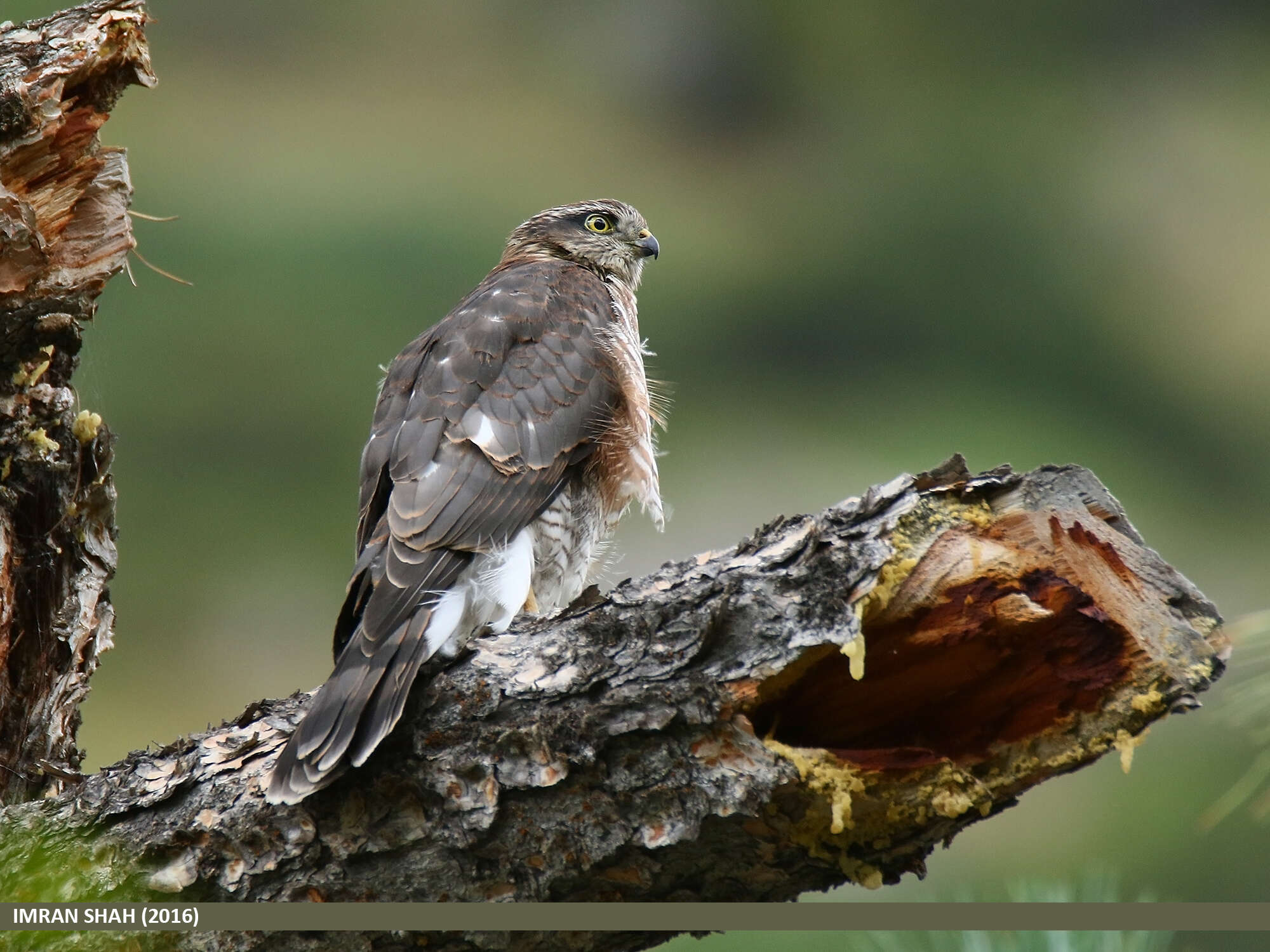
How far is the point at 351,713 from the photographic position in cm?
180

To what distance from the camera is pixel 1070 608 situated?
1510mm

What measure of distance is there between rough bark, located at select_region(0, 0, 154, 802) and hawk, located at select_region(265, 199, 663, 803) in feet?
1.79

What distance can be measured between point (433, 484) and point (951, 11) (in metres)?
9.30

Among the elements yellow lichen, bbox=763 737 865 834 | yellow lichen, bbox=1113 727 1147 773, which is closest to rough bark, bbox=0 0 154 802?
yellow lichen, bbox=763 737 865 834

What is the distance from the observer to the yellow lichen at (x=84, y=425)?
7.59 ft

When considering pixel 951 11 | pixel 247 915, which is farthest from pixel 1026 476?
pixel 951 11

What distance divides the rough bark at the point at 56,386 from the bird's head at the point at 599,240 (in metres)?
1.54

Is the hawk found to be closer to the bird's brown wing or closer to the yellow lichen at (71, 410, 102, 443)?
the bird's brown wing

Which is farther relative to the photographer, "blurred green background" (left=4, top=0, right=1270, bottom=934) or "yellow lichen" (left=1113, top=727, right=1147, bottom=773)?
"blurred green background" (left=4, top=0, right=1270, bottom=934)

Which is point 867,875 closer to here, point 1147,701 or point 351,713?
point 1147,701

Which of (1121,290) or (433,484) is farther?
(1121,290)

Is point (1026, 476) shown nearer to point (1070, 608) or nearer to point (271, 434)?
point (1070, 608)

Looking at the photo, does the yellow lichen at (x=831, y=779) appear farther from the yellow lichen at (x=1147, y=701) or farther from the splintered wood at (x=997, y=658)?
the yellow lichen at (x=1147, y=701)

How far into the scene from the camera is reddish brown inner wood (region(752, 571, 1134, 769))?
1.51 metres
